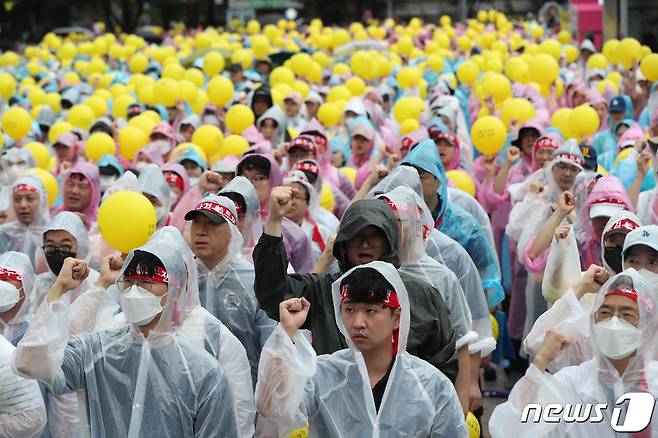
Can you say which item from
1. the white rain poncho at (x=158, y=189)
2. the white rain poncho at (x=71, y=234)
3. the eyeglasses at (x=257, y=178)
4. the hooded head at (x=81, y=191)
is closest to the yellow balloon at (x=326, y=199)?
the eyeglasses at (x=257, y=178)

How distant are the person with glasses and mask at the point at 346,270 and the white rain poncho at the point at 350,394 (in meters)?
0.56

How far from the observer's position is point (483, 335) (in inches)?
237

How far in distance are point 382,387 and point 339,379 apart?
15 centimetres

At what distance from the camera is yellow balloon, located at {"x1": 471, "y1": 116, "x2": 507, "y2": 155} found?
10125mm

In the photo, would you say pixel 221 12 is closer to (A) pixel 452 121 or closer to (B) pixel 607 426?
(A) pixel 452 121

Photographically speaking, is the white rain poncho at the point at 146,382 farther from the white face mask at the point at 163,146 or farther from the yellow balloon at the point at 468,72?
the yellow balloon at the point at 468,72

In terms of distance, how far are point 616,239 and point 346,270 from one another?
1610 mm

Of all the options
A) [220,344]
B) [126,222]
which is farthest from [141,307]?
[126,222]

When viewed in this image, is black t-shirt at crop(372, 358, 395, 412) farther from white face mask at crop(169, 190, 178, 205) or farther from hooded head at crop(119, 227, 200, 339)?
white face mask at crop(169, 190, 178, 205)

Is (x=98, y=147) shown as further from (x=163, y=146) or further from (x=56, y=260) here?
(x=56, y=260)

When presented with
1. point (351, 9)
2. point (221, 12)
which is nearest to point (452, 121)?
point (351, 9)

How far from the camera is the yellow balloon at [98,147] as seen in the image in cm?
1063

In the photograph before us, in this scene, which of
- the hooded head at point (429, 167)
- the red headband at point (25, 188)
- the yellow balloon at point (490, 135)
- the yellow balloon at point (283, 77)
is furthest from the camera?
the yellow balloon at point (283, 77)

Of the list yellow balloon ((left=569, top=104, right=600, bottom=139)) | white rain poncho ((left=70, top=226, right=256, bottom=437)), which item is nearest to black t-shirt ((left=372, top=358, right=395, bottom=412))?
white rain poncho ((left=70, top=226, right=256, bottom=437))
